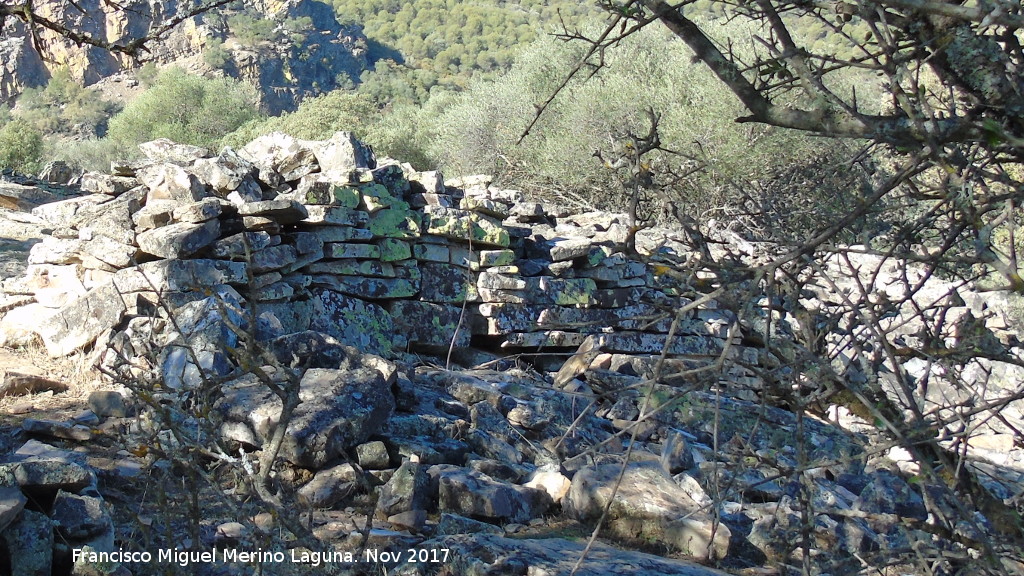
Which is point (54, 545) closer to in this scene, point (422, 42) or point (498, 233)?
point (498, 233)

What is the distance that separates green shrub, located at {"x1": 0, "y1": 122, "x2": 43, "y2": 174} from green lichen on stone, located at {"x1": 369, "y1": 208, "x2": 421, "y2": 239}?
21.9m

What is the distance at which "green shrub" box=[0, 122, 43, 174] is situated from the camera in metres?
26.3

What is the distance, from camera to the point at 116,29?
5822 cm

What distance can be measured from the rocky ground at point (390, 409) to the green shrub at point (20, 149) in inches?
683

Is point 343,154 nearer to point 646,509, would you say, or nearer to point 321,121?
point 646,509

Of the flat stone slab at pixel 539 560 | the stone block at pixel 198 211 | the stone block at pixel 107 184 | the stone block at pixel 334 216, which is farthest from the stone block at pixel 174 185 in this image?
the flat stone slab at pixel 539 560

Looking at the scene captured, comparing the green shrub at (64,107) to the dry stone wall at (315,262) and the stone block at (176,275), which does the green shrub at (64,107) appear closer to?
the dry stone wall at (315,262)

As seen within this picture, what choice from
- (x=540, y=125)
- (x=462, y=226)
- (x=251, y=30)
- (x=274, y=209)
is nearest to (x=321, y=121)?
(x=540, y=125)

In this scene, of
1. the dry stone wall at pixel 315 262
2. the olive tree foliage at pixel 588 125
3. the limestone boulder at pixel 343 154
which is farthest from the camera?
the olive tree foliage at pixel 588 125

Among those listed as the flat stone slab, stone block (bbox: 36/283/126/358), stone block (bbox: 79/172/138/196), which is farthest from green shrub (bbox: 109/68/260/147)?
the flat stone slab

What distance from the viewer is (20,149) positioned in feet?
88.6

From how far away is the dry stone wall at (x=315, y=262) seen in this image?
6812 mm

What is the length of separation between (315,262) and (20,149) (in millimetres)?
23627

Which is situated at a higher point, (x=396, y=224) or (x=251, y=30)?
(x=251, y=30)
